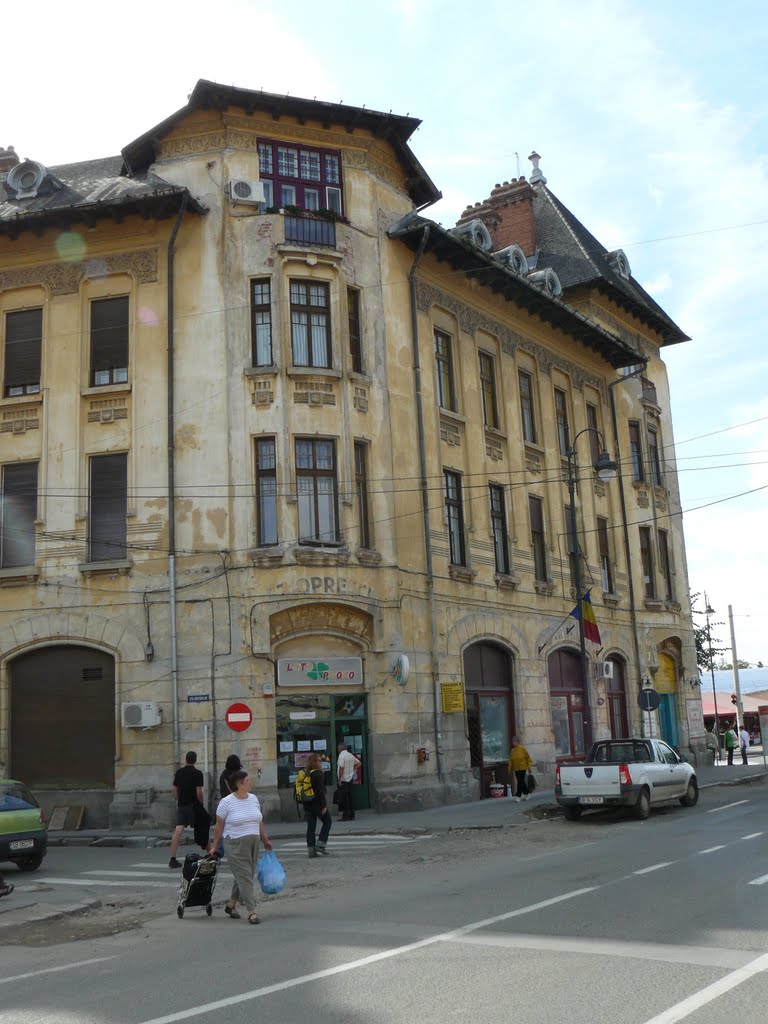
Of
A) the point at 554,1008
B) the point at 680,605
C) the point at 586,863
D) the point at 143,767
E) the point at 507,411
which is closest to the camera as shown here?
the point at 554,1008

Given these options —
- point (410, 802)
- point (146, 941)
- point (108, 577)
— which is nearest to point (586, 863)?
point (146, 941)

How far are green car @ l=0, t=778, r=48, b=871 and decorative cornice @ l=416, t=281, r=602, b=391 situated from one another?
15.9 metres

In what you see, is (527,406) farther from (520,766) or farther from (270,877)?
(270,877)

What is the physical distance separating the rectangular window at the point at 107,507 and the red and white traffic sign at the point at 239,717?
15.4 ft

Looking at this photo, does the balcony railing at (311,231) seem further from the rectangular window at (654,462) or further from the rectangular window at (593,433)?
the rectangular window at (654,462)

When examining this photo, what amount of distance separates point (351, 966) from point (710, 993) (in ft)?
8.83

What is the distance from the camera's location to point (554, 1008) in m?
6.57

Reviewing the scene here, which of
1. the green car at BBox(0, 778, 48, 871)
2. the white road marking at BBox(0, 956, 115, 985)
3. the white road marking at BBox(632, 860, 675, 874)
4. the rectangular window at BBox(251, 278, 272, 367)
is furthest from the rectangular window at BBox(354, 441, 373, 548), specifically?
the white road marking at BBox(0, 956, 115, 985)

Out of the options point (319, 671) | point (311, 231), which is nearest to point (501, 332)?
point (311, 231)

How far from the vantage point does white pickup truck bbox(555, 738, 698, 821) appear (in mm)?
20562

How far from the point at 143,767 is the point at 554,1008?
1743 cm

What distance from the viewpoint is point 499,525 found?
29.6 meters

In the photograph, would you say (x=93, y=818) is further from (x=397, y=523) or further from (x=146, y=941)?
(x=146, y=941)

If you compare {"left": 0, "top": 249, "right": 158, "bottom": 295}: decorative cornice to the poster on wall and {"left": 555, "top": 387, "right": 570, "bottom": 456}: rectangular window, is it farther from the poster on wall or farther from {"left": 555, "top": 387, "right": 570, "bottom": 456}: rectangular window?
the poster on wall
